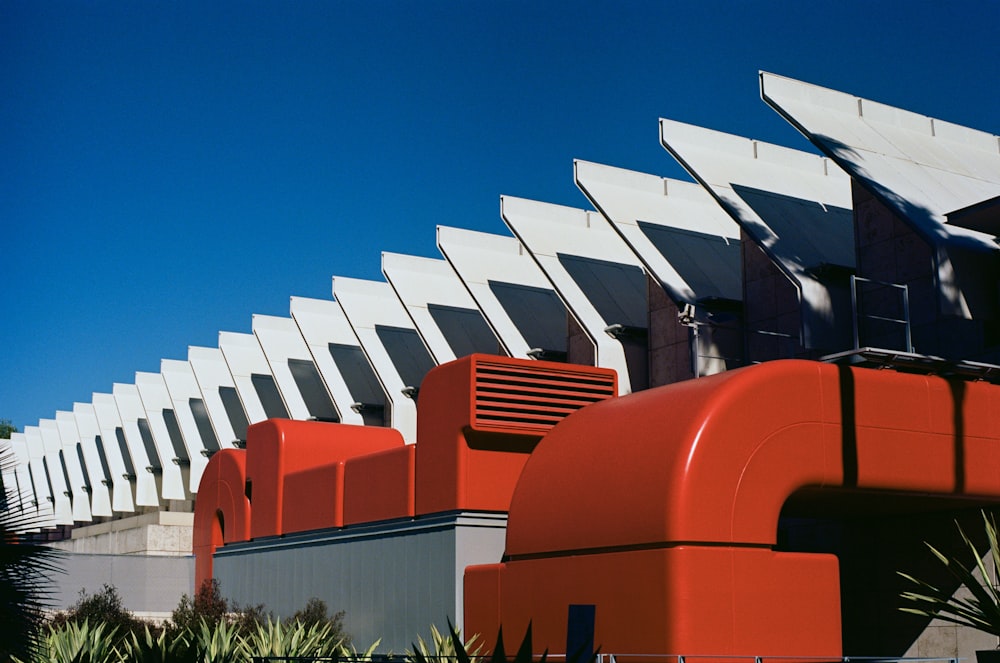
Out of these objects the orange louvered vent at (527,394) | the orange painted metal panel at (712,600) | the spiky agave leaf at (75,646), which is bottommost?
the spiky agave leaf at (75,646)

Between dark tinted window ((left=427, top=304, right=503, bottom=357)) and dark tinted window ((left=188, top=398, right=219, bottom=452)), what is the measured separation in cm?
2068

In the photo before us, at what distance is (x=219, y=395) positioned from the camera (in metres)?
52.2

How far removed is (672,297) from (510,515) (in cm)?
905

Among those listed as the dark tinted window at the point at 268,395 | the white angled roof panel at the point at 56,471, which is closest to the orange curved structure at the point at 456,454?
the dark tinted window at the point at 268,395

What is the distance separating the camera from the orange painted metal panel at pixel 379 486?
2227 cm

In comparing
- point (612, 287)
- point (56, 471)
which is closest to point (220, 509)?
point (612, 287)

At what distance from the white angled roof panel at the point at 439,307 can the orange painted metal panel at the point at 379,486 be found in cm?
1043

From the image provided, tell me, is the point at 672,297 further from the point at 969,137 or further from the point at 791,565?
the point at 791,565

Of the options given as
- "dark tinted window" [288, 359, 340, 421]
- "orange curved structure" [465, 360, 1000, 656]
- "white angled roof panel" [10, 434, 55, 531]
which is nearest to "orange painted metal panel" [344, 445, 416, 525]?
"orange curved structure" [465, 360, 1000, 656]

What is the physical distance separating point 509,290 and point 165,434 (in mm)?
29802

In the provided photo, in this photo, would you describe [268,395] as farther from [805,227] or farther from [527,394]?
[527,394]

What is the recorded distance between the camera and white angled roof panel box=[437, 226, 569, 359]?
32.1 m

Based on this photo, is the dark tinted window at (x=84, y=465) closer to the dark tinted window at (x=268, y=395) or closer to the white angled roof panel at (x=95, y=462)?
the white angled roof panel at (x=95, y=462)

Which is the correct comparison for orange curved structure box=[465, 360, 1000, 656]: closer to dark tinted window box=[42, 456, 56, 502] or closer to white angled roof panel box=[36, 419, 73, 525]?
white angled roof panel box=[36, 419, 73, 525]
